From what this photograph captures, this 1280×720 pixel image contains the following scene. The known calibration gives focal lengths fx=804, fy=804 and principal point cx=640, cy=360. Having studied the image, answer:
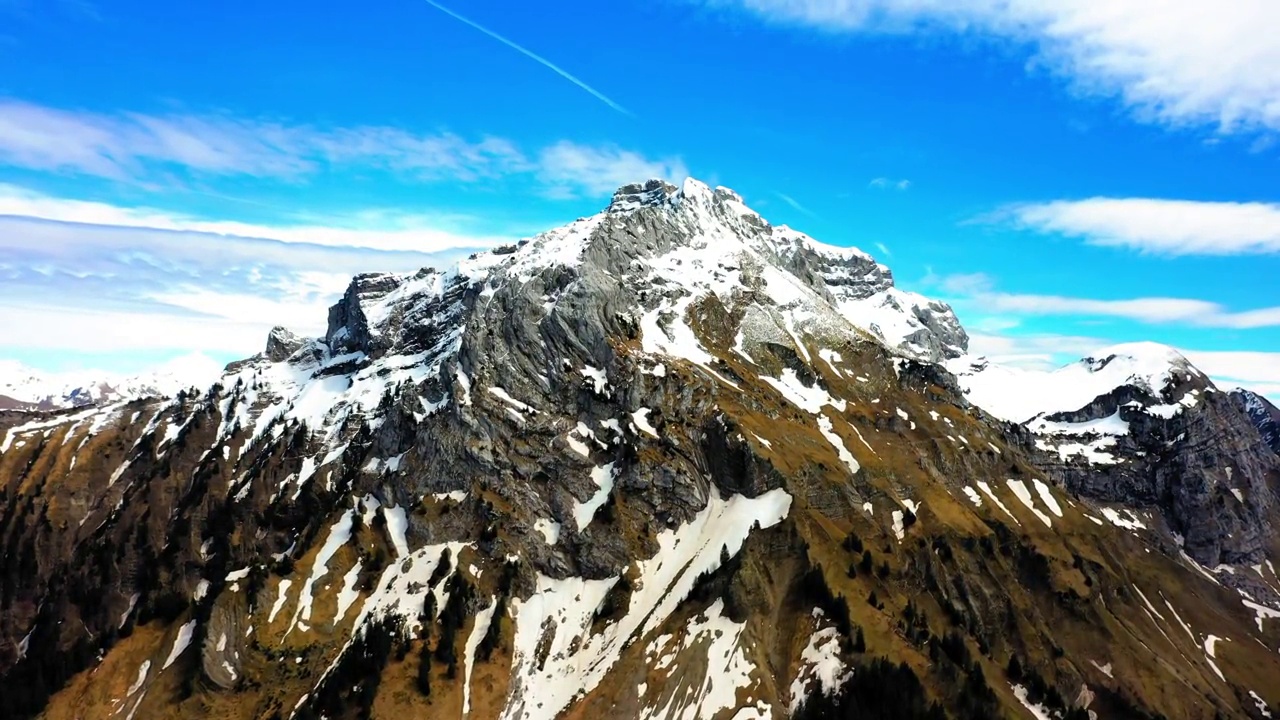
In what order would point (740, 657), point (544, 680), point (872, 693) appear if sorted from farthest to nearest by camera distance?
point (544, 680), point (740, 657), point (872, 693)

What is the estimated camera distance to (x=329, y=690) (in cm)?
18588

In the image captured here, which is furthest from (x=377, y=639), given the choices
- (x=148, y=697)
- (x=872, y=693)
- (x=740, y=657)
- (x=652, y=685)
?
(x=872, y=693)

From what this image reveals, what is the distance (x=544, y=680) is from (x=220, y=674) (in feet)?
250

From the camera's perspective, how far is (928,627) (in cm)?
19625

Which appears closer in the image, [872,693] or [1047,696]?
[872,693]

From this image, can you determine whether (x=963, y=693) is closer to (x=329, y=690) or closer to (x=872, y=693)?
(x=872, y=693)

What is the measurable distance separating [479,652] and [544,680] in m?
18.2

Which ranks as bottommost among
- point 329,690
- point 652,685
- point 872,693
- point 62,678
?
point 62,678

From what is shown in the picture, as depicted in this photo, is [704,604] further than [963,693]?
Yes

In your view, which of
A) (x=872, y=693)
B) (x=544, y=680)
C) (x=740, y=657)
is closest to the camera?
(x=872, y=693)

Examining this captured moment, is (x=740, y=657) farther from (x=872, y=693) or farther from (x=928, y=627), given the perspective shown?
(x=928, y=627)

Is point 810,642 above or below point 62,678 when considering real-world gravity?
above

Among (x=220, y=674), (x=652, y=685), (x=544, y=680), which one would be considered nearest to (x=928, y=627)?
(x=652, y=685)

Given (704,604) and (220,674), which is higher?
(704,604)
